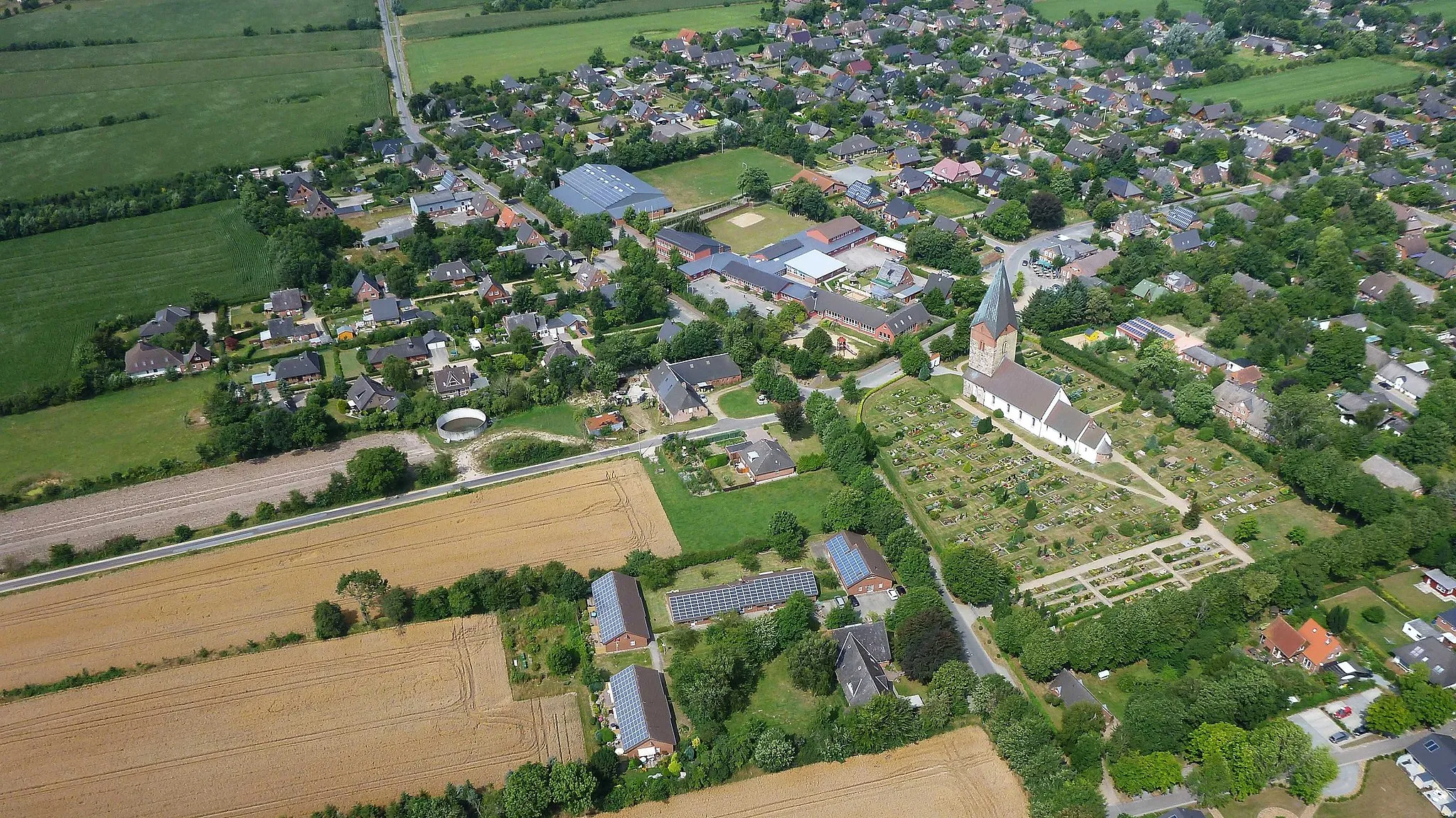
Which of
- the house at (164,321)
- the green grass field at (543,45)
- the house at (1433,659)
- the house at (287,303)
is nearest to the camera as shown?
the house at (1433,659)

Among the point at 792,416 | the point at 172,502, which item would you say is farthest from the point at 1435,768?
the point at 172,502

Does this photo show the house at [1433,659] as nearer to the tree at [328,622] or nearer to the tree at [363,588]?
the tree at [363,588]

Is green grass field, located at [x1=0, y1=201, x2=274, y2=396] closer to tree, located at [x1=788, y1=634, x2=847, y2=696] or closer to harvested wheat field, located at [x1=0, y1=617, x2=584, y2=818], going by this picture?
harvested wheat field, located at [x1=0, y1=617, x2=584, y2=818]

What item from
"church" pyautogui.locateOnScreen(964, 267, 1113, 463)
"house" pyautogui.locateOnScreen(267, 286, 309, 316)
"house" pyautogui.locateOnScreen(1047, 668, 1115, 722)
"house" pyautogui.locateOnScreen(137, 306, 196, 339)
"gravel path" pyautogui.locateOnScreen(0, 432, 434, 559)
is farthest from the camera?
"house" pyautogui.locateOnScreen(267, 286, 309, 316)

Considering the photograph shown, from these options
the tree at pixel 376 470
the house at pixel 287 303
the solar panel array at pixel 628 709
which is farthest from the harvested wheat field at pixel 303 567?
the house at pixel 287 303

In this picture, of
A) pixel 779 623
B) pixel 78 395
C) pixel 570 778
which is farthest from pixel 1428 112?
pixel 78 395

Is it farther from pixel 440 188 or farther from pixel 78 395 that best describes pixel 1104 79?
pixel 78 395

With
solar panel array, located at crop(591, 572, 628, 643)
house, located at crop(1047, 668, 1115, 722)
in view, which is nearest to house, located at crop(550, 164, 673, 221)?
solar panel array, located at crop(591, 572, 628, 643)

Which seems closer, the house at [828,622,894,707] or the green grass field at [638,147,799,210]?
the house at [828,622,894,707]
